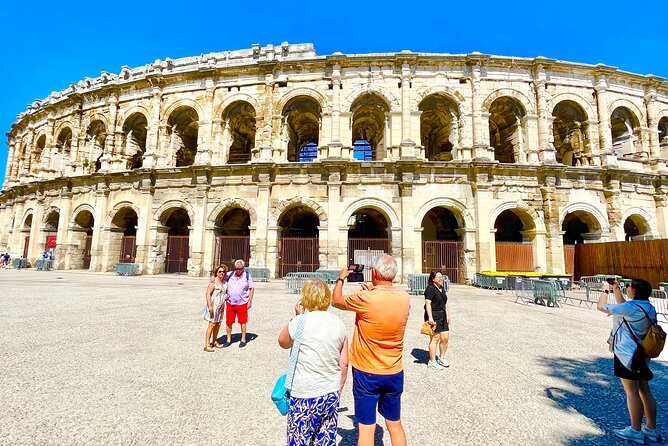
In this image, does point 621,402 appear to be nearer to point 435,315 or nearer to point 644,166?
point 435,315

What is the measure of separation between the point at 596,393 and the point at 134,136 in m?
23.8

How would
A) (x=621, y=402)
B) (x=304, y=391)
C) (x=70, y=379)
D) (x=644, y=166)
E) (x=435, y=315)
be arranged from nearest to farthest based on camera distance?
(x=304, y=391), (x=621, y=402), (x=70, y=379), (x=435, y=315), (x=644, y=166)

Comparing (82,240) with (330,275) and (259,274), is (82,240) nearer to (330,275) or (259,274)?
(259,274)

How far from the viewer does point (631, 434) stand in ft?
8.73

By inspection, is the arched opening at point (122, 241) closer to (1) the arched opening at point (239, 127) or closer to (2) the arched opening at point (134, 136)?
(2) the arched opening at point (134, 136)

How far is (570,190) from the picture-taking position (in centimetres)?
1509

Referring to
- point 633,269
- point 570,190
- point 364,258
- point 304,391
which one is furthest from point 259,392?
point 570,190

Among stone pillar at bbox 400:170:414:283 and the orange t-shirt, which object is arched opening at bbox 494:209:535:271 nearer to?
stone pillar at bbox 400:170:414:283

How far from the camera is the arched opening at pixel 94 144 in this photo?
19.7 metres

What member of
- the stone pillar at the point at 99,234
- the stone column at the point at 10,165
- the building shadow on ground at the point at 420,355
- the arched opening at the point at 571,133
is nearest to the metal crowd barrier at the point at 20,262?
the stone pillar at the point at 99,234

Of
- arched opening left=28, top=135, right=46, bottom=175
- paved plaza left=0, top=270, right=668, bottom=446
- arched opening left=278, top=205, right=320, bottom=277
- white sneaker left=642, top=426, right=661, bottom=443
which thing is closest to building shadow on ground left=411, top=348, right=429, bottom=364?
paved plaza left=0, top=270, right=668, bottom=446

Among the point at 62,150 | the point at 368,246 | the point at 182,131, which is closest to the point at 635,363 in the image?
the point at 368,246

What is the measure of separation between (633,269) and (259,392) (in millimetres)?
16553

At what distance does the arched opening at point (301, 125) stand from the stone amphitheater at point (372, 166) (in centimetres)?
15
